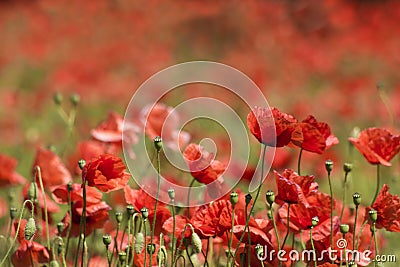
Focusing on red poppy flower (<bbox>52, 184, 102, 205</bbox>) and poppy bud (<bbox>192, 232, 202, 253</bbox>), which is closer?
poppy bud (<bbox>192, 232, 202, 253</bbox>)

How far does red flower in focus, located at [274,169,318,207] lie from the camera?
1.25 metres

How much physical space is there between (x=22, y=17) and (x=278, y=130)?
6973 mm

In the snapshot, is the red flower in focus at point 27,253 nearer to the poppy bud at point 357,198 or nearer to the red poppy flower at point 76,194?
the red poppy flower at point 76,194

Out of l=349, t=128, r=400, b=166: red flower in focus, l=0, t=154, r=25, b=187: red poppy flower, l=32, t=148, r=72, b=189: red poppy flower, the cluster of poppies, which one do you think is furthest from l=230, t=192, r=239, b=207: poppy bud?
l=0, t=154, r=25, b=187: red poppy flower

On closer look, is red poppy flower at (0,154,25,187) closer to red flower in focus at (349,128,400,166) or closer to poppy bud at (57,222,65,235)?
poppy bud at (57,222,65,235)

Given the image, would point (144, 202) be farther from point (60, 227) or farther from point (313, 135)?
point (313, 135)

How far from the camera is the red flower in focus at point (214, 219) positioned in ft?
4.18

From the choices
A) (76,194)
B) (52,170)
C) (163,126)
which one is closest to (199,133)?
(163,126)

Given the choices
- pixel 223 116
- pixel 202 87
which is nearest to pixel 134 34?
pixel 202 87

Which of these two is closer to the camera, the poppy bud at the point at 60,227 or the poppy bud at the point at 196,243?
the poppy bud at the point at 196,243

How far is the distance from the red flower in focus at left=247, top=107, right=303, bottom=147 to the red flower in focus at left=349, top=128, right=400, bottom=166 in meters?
0.19

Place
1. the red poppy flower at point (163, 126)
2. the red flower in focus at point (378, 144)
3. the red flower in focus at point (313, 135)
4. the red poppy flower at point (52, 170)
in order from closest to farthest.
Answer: the red flower in focus at point (313, 135), the red flower in focus at point (378, 144), the red poppy flower at point (52, 170), the red poppy flower at point (163, 126)

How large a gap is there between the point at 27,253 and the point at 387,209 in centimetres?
62

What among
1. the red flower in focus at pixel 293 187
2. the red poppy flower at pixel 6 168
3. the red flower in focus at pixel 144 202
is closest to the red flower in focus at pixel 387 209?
the red flower in focus at pixel 293 187
